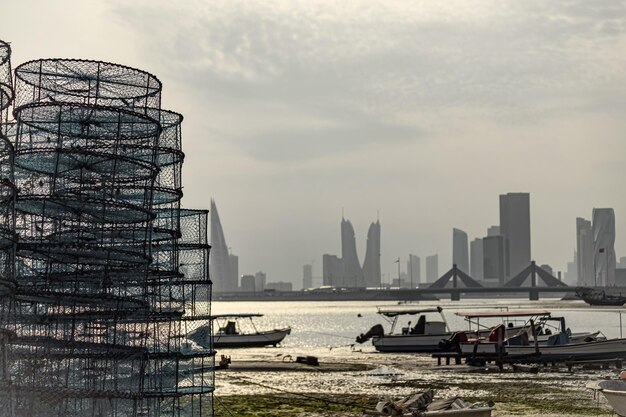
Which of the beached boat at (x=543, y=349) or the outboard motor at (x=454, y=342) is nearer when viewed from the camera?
the beached boat at (x=543, y=349)

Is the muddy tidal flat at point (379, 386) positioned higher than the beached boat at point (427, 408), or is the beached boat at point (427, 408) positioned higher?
the beached boat at point (427, 408)

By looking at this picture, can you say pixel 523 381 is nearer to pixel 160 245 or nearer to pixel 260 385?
pixel 260 385

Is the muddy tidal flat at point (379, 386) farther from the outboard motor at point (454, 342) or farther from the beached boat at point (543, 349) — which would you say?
the outboard motor at point (454, 342)

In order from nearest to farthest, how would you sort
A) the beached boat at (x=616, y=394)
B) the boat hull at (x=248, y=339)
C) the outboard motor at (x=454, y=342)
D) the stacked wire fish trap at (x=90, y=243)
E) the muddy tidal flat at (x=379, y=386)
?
the stacked wire fish trap at (x=90, y=243) < the beached boat at (x=616, y=394) < the muddy tidal flat at (x=379, y=386) < the outboard motor at (x=454, y=342) < the boat hull at (x=248, y=339)

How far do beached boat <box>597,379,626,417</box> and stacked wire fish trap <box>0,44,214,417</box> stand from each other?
1289cm

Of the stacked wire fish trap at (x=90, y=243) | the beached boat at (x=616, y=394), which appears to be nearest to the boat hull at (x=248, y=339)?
the beached boat at (x=616, y=394)

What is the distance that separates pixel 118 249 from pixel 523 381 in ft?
111

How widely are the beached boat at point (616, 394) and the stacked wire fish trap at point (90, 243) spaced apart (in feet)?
42.3

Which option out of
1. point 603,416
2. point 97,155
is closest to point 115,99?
point 97,155

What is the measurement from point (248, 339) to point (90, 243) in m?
63.5

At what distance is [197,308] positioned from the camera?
26.2 metres

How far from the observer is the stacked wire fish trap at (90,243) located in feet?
60.5

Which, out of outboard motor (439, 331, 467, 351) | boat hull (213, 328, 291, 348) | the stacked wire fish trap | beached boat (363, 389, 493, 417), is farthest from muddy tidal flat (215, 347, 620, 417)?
boat hull (213, 328, 291, 348)

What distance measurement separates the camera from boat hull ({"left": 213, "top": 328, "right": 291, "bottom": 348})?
79688 millimetres
